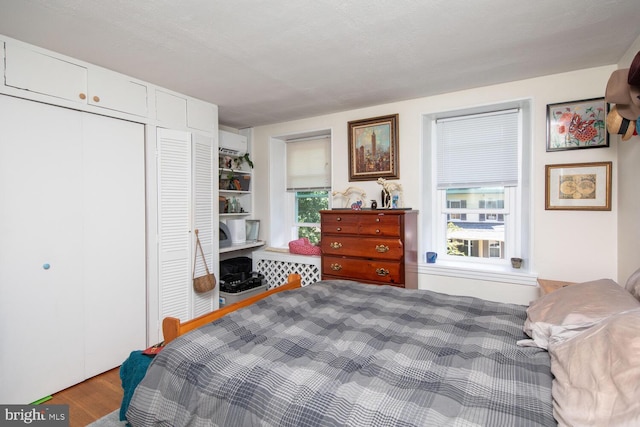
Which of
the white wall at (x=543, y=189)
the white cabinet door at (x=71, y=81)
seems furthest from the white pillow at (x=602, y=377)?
the white cabinet door at (x=71, y=81)

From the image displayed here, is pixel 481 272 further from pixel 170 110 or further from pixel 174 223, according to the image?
pixel 170 110

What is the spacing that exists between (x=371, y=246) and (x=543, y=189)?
157cm

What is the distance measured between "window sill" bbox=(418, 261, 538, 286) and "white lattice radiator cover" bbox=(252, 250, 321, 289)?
1269 millimetres

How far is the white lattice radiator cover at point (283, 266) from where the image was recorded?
3803 millimetres

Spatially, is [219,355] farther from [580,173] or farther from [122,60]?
[580,173]

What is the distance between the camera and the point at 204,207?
3277 mm

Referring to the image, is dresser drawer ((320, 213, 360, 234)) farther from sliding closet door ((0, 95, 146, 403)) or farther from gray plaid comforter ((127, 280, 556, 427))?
sliding closet door ((0, 95, 146, 403))

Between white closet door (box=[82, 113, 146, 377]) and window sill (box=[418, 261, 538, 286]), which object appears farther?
window sill (box=[418, 261, 538, 286])

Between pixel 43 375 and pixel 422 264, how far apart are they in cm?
324

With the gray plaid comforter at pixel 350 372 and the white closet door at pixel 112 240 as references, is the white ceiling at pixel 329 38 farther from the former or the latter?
the gray plaid comforter at pixel 350 372

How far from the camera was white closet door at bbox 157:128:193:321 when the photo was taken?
288 cm

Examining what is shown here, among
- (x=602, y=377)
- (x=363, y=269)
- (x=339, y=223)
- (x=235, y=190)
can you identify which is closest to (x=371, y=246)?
(x=363, y=269)

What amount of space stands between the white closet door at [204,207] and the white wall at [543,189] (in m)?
2.08

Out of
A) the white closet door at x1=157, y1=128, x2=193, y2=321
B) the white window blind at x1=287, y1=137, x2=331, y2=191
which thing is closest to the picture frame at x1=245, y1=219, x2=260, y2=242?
the white window blind at x1=287, y1=137, x2=331, y2=191
